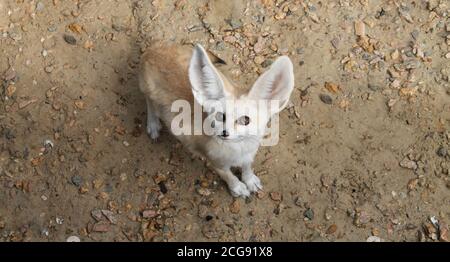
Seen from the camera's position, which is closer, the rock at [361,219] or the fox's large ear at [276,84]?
the fox's large ear at [276,84]

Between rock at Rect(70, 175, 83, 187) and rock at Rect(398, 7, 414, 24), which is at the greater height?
rock at Rect(398, 7, 414, 24)

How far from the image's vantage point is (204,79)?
368 centimetres

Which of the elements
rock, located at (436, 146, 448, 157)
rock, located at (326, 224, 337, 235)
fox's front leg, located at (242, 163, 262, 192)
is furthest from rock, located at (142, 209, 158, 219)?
rock, located at (436, 146, 448, 157)

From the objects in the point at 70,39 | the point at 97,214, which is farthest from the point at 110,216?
the point at 70,39

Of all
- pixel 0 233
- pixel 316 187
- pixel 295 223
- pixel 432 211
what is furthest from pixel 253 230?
pixel 0 233

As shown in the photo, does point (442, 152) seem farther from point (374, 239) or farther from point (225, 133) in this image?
point (225, 133)

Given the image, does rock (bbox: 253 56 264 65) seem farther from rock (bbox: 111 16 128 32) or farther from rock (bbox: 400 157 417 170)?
rock (bbox: 400 157 417 170)

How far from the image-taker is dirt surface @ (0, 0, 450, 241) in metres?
4.68

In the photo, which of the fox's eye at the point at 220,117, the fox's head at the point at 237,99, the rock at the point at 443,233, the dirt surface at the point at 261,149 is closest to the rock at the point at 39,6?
the dirt surface at the point at 261,149

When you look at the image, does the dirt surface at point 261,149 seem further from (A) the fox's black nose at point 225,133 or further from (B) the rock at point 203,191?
(A) the fox's black nose at point 225,133

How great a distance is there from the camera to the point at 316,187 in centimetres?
477

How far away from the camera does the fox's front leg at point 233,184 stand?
4691mm

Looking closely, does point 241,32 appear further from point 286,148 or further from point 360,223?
point 360,223

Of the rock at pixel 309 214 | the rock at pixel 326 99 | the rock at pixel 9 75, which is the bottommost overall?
the rock at pixel 309 214
